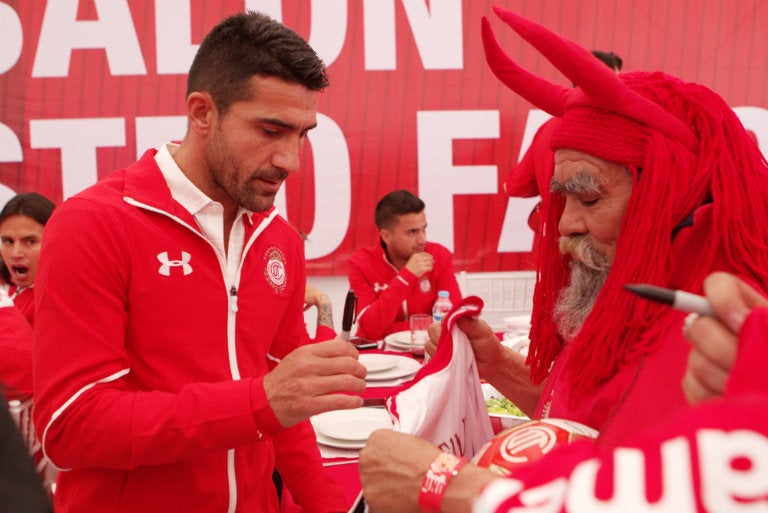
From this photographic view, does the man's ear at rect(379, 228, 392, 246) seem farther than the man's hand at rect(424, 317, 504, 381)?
Yes

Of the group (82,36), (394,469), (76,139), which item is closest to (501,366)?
(394,469)

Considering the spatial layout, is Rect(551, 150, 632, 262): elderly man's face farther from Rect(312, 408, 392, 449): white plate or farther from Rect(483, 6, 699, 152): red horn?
Rect(312, 408, 392, 449): white plate

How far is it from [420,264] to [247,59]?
2455 mm

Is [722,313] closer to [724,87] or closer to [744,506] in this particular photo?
[744,506]

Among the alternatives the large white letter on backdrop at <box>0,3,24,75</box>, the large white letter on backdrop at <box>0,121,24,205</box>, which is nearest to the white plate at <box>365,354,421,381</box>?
the large white letter on backdrop at <box>0,121,24,205</box>

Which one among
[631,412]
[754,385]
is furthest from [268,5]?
[754,385]

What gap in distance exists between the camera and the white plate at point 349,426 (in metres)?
1.84

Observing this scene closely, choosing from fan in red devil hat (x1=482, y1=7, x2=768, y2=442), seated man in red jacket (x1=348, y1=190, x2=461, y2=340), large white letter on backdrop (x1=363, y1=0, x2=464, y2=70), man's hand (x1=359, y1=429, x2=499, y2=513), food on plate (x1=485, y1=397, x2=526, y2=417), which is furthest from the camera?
large white letter on backdrop (x1=363, y1=0, x2=464, y2=70)

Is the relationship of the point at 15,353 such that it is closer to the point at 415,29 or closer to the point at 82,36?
the point at 82,36

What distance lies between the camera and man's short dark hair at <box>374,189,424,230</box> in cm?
402

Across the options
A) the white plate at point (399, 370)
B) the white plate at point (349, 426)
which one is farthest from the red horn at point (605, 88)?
the white plate at point (399, 370)

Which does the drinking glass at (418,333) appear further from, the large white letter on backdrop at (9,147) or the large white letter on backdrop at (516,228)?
the large white letter on backdrop at (9,147)

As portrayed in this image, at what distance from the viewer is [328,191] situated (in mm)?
4680

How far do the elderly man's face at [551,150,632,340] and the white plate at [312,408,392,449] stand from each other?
0.69m
